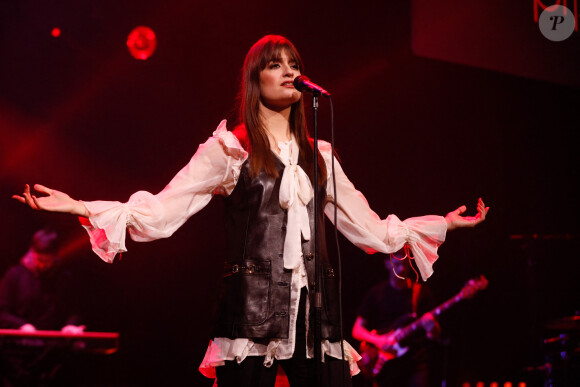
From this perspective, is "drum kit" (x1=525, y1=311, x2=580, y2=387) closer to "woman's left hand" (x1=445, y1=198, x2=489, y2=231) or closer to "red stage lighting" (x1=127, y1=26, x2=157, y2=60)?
"woman's left hand" (x1=445, y1=198, x2=489, y2=231)

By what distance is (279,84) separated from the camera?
253 cm

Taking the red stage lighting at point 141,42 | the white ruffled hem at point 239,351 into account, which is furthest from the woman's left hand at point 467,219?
the red stage lighting at point 141,42

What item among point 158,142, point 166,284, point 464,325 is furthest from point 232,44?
point 464,325

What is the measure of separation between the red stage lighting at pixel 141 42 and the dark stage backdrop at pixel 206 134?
8 cm

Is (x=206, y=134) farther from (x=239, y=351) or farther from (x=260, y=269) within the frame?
(x=239, y=351)

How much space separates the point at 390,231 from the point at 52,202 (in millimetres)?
1388

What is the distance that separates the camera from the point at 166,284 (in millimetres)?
6395

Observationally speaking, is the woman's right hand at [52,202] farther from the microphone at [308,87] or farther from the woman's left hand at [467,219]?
the woman's left hand at [467,219]

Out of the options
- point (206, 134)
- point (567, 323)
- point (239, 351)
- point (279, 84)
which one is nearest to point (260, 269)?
point (239, 351)

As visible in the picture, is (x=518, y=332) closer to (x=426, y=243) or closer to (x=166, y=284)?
(x=166, y=284)

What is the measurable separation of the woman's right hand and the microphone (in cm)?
91

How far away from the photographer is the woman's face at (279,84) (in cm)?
253

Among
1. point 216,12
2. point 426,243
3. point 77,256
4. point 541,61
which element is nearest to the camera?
point 426,243

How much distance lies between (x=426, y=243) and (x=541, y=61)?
327 centimetres
